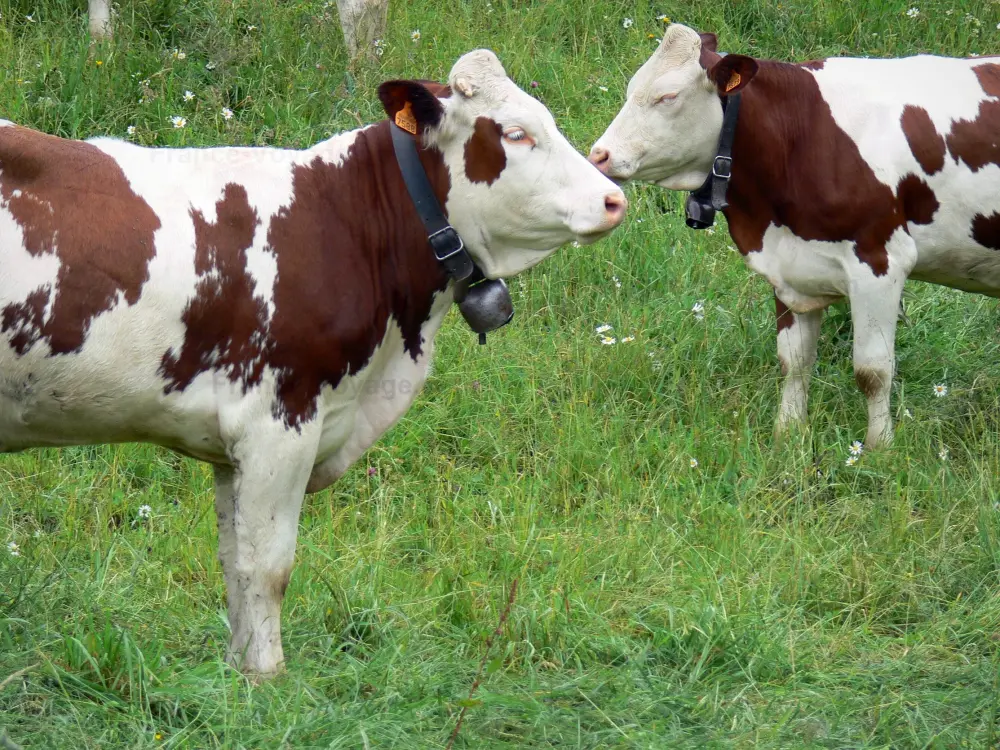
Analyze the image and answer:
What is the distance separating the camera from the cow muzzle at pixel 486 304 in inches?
154

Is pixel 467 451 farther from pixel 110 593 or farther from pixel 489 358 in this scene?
pixel 110 593

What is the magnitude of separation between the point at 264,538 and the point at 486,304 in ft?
3.04

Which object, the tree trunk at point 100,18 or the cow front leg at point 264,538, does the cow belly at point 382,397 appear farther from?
the tree trunk at point 100,18

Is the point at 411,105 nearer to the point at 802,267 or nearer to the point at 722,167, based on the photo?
the point at 722,167

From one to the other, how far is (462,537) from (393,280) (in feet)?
4.51

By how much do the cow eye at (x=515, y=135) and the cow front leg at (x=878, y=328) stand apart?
2.33 m

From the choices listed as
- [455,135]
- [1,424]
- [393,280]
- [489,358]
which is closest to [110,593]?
[1,424]

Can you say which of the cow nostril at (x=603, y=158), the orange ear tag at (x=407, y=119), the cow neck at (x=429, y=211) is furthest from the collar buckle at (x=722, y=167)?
the orange ear tag at (x=407, y=119)

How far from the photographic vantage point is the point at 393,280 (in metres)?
3.79

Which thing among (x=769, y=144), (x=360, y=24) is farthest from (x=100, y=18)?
(x=769, y=144)

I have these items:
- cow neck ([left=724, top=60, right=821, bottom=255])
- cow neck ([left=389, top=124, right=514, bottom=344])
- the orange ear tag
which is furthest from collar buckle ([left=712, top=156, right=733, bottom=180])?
the orange ear tag

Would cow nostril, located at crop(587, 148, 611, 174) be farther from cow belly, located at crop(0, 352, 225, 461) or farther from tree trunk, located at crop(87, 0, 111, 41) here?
tree trunk, located at crop(87, 0, 111, 41)

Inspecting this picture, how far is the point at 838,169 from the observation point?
5.60m

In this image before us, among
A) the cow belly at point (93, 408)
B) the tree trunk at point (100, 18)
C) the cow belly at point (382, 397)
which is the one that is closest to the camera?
the cow belly at point (93, 408)
